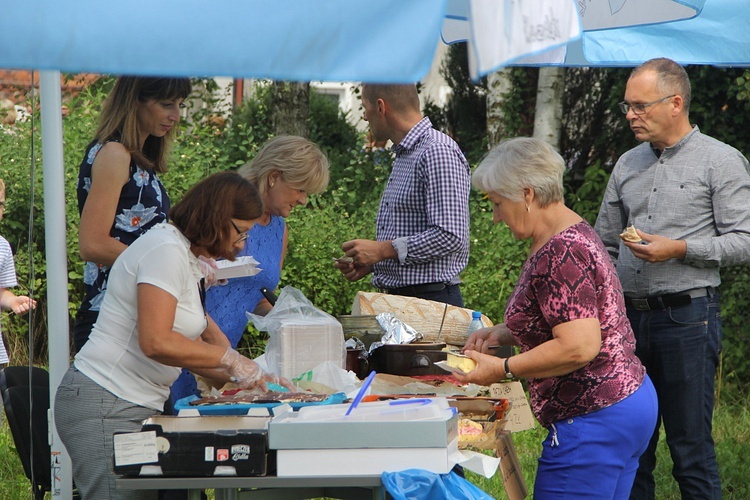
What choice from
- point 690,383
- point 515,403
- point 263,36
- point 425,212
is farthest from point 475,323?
point 263,36

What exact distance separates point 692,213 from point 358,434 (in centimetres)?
194

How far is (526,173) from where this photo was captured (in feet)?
8.93

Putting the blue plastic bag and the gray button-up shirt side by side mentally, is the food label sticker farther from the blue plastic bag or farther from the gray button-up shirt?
the gray button-up shirt

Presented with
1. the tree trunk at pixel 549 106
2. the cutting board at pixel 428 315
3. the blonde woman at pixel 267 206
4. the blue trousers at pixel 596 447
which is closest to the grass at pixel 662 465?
the cutting board at pixel 428 315

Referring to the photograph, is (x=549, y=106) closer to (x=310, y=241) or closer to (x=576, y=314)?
(x=310, y=241)

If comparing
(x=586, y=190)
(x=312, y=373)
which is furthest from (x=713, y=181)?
(x=586, y=190)

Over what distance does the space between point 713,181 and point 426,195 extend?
1.11 metres

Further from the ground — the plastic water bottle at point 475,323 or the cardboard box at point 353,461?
the plastic water bottle at point 475,323

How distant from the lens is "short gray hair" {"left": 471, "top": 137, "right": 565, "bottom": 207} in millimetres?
2725

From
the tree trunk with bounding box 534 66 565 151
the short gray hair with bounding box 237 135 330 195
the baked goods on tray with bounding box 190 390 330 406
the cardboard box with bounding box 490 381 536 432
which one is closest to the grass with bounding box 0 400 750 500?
the cardboard box with bounding box 490 381 536 432

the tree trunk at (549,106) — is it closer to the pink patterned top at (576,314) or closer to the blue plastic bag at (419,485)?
the pink patterned top at (576,314)

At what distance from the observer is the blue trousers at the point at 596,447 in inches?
105

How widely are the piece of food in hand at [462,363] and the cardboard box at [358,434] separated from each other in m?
0.45

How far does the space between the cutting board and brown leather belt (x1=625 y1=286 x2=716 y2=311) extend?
0.63m
